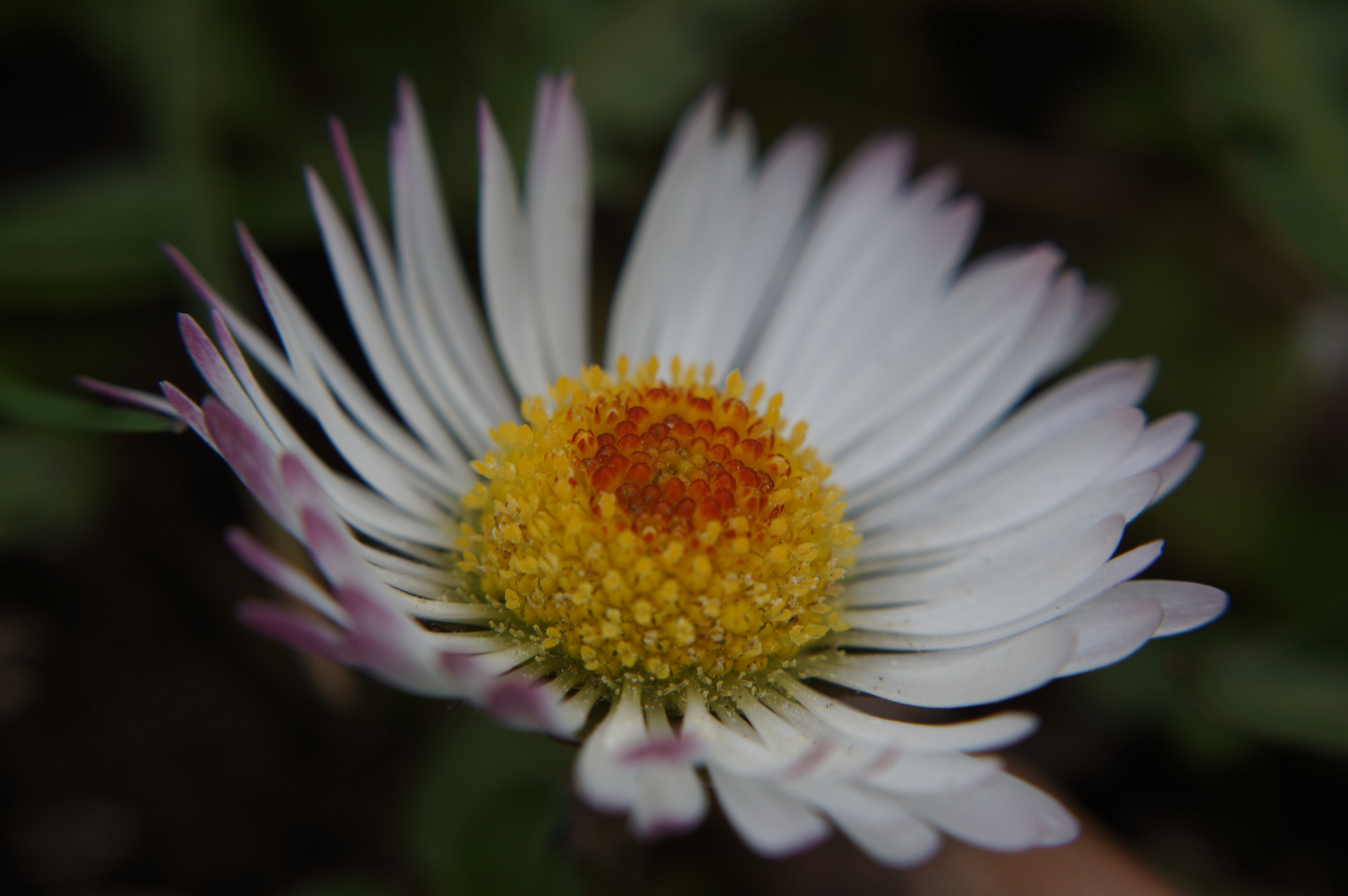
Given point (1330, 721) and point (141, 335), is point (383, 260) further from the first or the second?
point (1330, 721)

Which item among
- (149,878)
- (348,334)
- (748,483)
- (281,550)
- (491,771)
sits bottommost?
(149,878)

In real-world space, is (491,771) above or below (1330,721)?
below

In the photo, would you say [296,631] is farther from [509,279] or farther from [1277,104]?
[1277,104]

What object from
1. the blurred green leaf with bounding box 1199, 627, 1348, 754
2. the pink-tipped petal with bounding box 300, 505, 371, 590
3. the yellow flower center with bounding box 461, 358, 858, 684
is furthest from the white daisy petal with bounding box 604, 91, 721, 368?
the blurred green leaf with bounding box 1199, 627, 1348, 754

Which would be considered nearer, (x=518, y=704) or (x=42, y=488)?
(x=518, y=704)

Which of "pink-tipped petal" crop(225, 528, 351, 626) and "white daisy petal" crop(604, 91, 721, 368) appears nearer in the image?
"pink-tipped petal" crop(225, 528, 351, 626)

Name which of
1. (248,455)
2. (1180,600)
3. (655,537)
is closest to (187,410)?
(248,455)

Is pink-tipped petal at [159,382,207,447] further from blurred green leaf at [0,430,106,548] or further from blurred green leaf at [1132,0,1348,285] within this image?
blurred green leaf at [1132,0,1348,285]

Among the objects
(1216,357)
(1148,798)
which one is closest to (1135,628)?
(1148,798)
